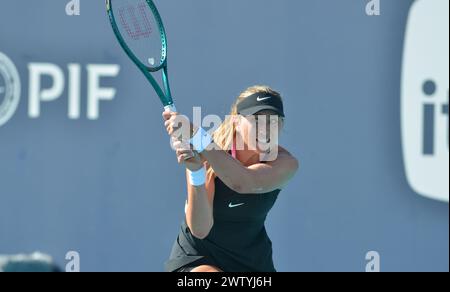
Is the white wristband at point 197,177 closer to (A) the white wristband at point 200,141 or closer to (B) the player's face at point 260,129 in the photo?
(A) the white wristband at point 200,141

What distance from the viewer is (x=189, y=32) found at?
13.1ft

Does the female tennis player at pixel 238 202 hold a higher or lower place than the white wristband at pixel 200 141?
lower

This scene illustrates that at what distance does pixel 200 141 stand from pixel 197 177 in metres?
0.13

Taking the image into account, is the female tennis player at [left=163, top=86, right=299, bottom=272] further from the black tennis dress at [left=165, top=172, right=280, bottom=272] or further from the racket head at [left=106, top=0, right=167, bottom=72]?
the racket head at [left=106, top=0, right=167, bottom=72]

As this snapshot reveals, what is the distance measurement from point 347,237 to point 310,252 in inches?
7.0

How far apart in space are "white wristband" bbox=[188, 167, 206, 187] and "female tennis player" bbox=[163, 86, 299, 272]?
0.03 metres

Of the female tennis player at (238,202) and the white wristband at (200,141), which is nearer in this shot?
the white wristband at (200,141)

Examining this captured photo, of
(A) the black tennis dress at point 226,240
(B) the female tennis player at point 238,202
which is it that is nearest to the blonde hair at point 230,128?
(B) the female tennis player at point 238,202

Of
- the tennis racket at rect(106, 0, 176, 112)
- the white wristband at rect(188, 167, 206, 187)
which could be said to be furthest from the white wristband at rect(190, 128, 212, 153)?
the tennis racket at rect(106, 0, 176, 112)

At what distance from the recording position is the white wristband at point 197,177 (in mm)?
2742

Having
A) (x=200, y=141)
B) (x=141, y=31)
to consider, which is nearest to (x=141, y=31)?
(x=141, y=31)

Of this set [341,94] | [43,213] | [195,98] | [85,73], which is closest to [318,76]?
[341,94]

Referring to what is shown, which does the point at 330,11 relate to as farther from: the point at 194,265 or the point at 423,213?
the point at 194,265

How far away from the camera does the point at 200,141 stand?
2.67 meters
